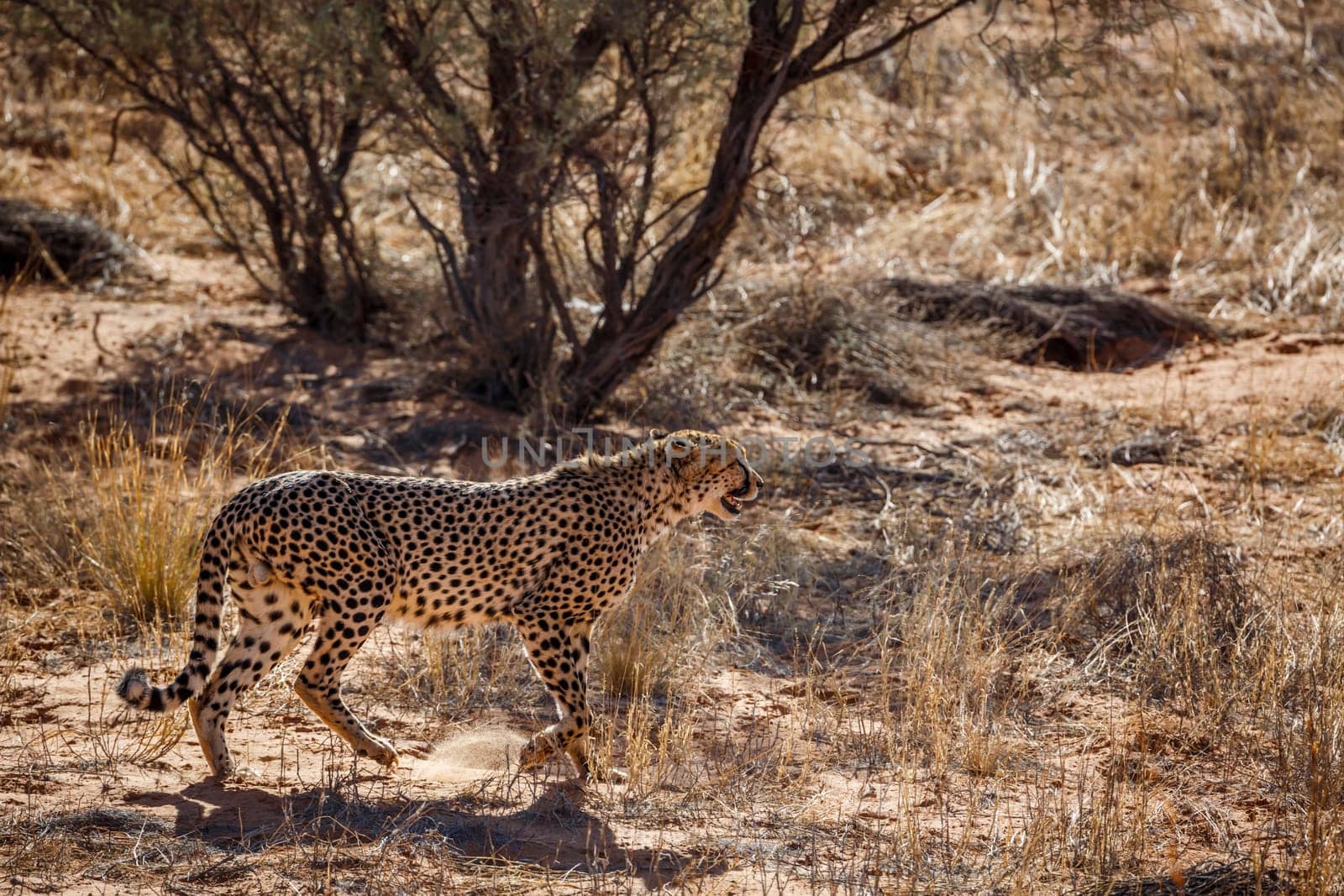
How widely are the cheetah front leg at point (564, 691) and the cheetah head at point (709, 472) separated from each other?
64 cm

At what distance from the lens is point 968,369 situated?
9.19 metres

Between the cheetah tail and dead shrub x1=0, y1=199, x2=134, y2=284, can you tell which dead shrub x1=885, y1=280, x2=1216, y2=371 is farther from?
the cheetah tail

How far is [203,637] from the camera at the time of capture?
4109mm

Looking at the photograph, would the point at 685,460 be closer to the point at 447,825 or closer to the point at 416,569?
the point at 416,569

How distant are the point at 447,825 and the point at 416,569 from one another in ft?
2.67

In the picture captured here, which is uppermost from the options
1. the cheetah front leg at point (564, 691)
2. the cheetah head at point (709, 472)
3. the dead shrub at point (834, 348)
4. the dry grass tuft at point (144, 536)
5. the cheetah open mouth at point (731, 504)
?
the dead shrub at point (834, 348)

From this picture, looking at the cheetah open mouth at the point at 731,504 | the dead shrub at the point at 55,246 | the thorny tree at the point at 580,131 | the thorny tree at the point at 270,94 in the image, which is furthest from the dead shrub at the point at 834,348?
the dead shrub at the point at 55,246

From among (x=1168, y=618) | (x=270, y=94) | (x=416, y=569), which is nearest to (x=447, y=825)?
(x=416, y=569)

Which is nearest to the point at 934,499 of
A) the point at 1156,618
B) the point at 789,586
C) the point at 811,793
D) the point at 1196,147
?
the point at 789,586

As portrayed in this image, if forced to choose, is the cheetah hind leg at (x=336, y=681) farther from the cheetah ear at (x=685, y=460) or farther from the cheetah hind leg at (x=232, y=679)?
the cheetah ear at (x=685, y=460)

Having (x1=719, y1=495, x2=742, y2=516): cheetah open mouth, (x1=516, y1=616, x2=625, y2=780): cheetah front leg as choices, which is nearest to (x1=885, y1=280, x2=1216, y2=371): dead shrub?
(x1=719, y1=495, x2=742, y2=516): cheetah open mouth

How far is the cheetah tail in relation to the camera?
157 inches

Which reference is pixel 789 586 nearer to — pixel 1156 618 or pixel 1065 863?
pixel 1156 618

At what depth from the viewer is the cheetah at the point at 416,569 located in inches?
161
